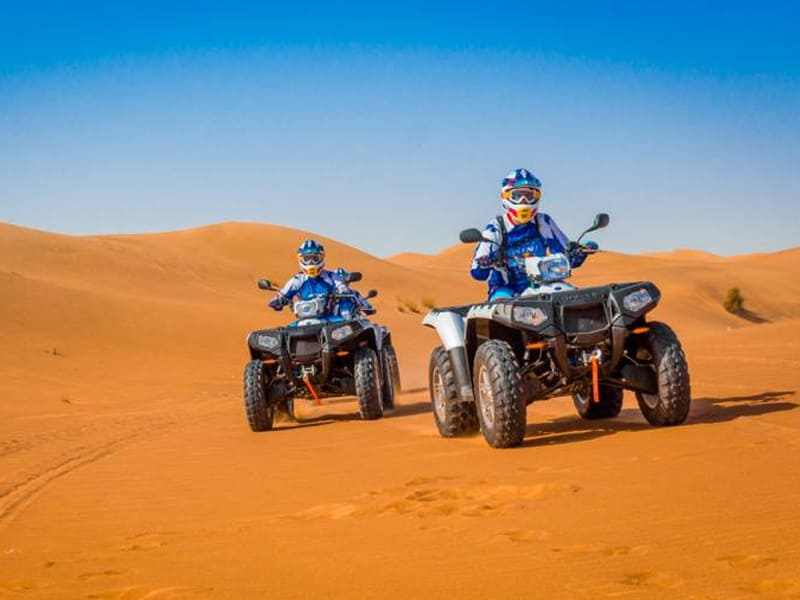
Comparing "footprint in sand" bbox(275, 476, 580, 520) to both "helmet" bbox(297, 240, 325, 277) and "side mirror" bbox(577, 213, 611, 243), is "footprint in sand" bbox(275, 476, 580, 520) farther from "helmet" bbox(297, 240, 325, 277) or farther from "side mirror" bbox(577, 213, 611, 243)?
"helmet" bbox(297, 240, 325, 277)

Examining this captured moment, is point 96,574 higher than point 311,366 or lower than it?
lower

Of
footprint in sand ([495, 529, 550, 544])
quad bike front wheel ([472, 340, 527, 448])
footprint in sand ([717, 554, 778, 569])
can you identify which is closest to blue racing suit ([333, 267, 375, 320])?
quad bike front wheel ([472, 340, 527, 448])

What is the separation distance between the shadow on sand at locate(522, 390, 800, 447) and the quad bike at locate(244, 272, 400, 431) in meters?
2.53

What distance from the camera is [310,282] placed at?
12.9 meters

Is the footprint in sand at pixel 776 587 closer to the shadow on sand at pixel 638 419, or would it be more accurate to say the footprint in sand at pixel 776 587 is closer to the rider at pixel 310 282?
the shadow on sand at pixel 638 419

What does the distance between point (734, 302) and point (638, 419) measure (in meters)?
50.0

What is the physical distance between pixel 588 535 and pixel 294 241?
67.1m

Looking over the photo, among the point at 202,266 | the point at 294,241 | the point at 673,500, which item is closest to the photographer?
the point at 673,500

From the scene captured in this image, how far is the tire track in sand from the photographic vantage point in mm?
6671

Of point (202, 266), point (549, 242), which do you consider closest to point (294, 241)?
point (202, 266)

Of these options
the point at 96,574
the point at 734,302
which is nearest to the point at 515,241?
the point at 96,574

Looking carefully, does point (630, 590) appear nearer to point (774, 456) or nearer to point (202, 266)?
point (774, 456)

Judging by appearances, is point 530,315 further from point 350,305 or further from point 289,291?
point 350,305

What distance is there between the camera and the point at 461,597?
348cm
